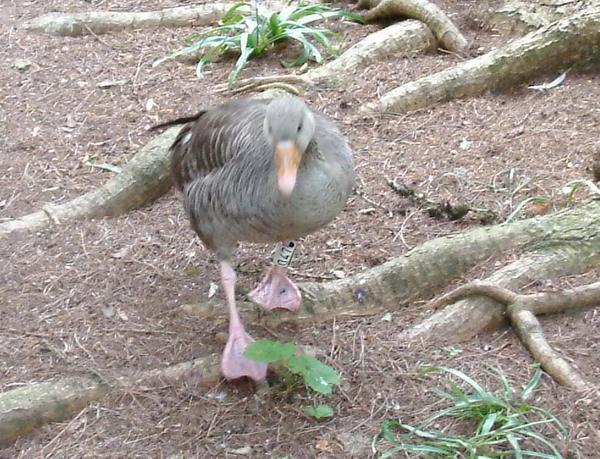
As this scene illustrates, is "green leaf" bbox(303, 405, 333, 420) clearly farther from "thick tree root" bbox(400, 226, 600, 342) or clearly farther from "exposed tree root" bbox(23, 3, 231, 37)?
"exposed tree root" bbox(23, 3, 231, 37)

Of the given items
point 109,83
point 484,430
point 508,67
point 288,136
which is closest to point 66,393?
point 288,136

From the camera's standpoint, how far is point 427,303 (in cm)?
402

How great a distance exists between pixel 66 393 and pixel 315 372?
1086 millimetres

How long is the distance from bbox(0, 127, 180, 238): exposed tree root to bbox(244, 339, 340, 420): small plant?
2183mm

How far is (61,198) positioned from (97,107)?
121cm

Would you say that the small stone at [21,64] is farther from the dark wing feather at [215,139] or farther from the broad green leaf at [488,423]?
the broad green leaf at [488,423]

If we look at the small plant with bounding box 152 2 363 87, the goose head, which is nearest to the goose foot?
the goose head

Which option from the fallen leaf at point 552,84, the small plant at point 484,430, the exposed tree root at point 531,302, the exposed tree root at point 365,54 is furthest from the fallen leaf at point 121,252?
the fallen leaf at point 552,84

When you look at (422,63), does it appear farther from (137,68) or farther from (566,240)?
(566,240)

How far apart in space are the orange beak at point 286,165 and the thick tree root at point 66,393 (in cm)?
90

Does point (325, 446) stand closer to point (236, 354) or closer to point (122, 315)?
point (236, 354)

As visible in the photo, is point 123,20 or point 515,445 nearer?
point 515,445

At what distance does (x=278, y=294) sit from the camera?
12.9ft

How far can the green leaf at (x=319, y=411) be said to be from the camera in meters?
3.31
